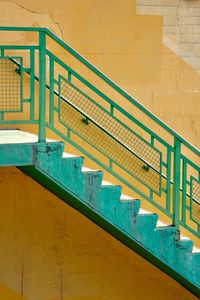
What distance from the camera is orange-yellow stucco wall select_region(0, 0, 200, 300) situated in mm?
10188

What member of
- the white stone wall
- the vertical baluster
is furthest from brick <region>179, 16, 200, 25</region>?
the vertical baluster

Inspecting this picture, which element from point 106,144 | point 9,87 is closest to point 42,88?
point 9,87

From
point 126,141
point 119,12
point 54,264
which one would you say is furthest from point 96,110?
point 54,264

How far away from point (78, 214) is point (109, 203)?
1.72 meters

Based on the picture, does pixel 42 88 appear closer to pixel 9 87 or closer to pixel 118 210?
pixel 118 210

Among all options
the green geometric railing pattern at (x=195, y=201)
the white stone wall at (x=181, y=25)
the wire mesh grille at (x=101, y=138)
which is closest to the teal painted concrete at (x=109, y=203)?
the wire mesh grille at (x=101, y=138)

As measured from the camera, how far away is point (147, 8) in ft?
34.2

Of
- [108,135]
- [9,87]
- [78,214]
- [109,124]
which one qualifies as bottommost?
[78,214]

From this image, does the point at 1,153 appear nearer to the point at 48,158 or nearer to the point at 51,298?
the point at 48,158

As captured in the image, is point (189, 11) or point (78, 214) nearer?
point (78, 214)

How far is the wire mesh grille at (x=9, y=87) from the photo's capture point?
9859 millimetres

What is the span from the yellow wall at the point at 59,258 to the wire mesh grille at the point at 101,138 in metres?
0.74

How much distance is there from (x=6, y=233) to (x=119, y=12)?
2.67m

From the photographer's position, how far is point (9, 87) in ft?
32.5
